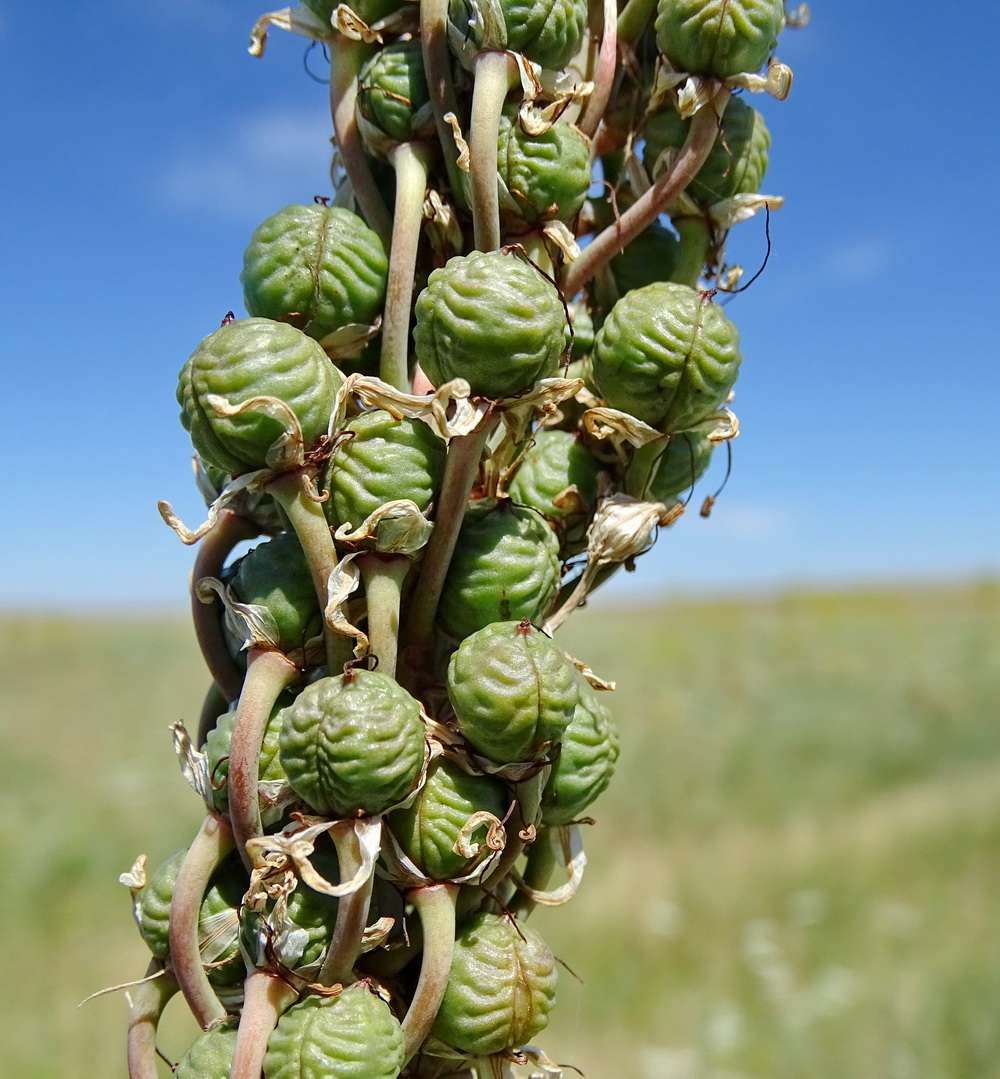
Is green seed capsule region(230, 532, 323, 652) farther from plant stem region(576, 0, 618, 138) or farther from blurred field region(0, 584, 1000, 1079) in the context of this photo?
blurred field region(0, 584, 1000, 1079)

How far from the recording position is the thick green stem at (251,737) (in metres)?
1.25

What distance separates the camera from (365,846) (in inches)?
47.8

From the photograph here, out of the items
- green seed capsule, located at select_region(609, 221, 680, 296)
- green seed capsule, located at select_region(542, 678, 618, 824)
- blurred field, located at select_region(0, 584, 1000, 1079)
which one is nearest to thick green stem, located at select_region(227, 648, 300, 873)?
green seed capsule, located at select_region(542, 678, 618, 824)

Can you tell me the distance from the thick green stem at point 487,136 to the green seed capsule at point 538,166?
51 mm

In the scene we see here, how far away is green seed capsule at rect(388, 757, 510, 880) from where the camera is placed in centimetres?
129

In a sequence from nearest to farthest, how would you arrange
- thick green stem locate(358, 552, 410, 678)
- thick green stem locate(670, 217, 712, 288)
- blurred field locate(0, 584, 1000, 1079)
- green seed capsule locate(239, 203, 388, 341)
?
thick green stem locate(358, 552, 410, 678)
green seed capsule locate(239, 203, 388, 341)
thick green stem locate(670, 217, 712, 288)
blurred field locate(0, 584, 1000, 1079)

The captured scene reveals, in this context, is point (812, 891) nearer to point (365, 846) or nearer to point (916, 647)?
point (365, 846)

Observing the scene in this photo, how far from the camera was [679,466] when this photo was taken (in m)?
1.62

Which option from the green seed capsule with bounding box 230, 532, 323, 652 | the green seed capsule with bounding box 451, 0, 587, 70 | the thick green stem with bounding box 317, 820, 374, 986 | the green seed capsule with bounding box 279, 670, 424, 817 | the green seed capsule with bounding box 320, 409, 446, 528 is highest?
the green seed capsule with bounding box 451, 0, 587, 70

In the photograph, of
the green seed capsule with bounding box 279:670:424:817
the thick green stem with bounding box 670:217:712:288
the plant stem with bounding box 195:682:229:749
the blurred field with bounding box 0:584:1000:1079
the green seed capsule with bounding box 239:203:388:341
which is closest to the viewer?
the green seed capsule with bounding box 279:670:424:817

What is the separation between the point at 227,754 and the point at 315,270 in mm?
703

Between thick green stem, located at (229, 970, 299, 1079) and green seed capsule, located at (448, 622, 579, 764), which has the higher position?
green seed capsule, located at (448, 622, 579, 764)

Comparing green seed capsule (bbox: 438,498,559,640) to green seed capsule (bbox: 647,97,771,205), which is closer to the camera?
green seed capsule (bbox: 438,498,559,640)

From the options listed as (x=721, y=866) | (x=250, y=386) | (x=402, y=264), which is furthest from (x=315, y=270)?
(x=721, y=866)
